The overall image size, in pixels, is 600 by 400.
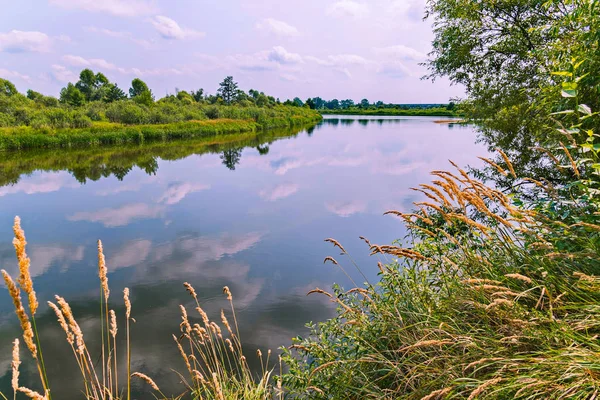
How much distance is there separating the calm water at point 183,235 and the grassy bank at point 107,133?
4.39 metres

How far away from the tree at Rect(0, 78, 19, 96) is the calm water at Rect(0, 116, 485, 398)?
109ft

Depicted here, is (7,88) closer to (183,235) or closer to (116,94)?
(116,94)

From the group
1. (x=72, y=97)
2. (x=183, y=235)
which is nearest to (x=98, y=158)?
(x=183, y=235)

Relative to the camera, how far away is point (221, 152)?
1160 inches

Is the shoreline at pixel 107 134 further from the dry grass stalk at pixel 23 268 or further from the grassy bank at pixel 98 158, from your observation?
the dry grass stalk at pixel 23 268

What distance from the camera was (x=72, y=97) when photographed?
1816 inches

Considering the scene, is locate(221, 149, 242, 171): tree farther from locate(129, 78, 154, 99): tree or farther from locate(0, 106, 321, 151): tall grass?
locate(129, 78, 154, 99): tree

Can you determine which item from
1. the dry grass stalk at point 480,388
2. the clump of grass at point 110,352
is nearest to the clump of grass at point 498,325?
the dry grass stalk at point 480,388

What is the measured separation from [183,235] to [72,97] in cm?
4604

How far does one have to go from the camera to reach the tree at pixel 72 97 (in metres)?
45.8

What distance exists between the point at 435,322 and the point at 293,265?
6.20 meters

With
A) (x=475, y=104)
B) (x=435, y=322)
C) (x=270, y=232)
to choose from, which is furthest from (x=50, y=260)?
(x=475, y=104)

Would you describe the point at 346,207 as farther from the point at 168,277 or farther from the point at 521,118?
the point at 168,277

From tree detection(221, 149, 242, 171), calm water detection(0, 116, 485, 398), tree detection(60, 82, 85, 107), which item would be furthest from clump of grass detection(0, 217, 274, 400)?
tree detection(60, 82, 85, 107)
